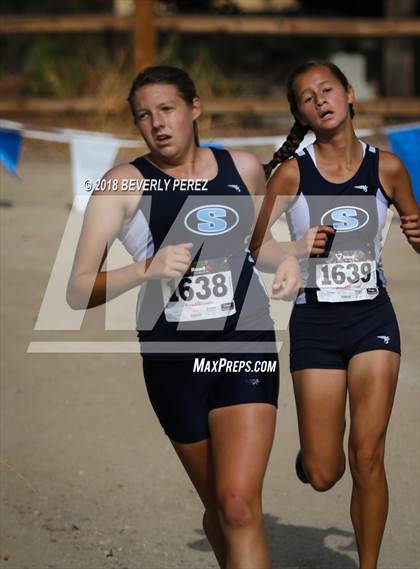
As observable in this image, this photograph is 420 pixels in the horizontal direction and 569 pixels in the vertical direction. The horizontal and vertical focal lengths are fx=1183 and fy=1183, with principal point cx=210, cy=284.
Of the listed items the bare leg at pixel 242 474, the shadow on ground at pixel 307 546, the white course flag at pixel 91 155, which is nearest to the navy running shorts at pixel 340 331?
the bare leg at pixel 242 474

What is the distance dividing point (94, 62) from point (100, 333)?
7485mm

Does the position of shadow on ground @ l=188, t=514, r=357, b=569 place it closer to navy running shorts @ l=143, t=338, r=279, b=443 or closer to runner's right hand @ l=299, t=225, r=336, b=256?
navy running shorts @ l=143, t=338, r=279, b=443

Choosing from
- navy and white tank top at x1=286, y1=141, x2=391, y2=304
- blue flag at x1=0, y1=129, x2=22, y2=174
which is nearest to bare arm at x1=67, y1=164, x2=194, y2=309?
navy and white tank top at x1=286, y1=141, x2=391, y2=304

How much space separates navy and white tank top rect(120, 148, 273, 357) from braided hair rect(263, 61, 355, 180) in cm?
47

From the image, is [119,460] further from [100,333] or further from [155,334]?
[155,334]

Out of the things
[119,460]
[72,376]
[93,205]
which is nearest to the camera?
[93,205]

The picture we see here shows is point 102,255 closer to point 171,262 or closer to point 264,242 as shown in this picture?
point 171,262

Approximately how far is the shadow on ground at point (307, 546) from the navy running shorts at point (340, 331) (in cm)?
124

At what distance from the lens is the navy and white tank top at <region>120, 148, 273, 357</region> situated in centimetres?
393

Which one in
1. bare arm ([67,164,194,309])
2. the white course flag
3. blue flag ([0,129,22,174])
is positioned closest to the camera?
bare arm ([67,164,194,309])

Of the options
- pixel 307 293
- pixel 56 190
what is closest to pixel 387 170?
pixel 307 293

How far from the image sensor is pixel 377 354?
439 cm

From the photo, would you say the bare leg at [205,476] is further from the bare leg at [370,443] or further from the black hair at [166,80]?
the black hair at [166,80]

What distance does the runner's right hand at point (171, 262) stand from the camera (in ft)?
12.1
